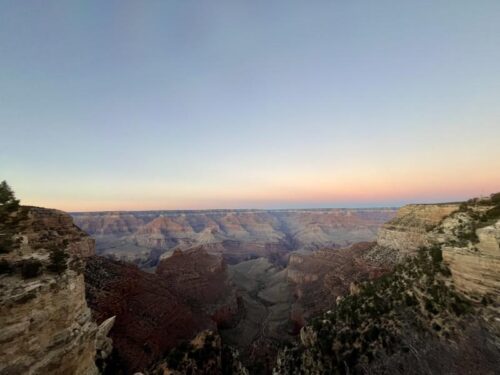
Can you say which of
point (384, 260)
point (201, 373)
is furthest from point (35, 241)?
point (384, 260)

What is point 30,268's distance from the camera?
9469 mm

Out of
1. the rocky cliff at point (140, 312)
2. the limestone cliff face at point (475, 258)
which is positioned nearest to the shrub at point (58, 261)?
the rocky cliff at point (140, 312)

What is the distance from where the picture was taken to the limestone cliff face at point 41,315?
8.10 m

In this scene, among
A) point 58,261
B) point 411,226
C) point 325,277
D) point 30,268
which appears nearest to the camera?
point 30,268

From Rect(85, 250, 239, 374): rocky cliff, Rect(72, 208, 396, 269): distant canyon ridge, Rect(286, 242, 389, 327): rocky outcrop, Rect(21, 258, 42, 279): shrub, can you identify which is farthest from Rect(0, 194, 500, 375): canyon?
Rect(72, 208, 396, 269): distant canyon ridge

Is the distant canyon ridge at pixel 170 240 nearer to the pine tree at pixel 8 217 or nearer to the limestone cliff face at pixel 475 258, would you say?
the pine tree at pixel 8 217

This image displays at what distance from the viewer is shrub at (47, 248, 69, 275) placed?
10.2 meters

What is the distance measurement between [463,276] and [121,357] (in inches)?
1122

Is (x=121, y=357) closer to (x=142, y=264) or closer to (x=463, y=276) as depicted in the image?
(x=463, y=276)

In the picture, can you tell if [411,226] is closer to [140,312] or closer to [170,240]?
[140,312]

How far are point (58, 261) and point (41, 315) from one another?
2.26m

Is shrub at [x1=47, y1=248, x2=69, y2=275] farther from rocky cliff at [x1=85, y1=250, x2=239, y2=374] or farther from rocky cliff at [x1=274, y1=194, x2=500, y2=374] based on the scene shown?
rocky cliff at [x1=274, y1=194, x2=500, y2=374]

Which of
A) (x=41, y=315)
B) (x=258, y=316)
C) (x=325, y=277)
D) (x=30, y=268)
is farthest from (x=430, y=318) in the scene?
(x=258, y=316)

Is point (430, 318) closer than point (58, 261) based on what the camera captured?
No
